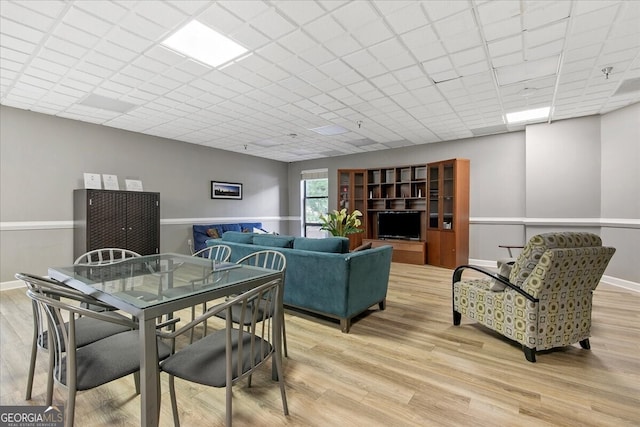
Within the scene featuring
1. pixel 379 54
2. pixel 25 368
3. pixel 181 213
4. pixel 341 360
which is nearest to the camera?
pixel 25 368

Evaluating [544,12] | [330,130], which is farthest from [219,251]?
[544,12]

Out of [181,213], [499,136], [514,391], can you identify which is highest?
[499,136]

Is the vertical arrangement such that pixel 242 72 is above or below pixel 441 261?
above

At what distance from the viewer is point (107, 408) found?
179cm

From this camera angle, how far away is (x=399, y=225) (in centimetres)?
685

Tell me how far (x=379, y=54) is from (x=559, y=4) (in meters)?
1.40

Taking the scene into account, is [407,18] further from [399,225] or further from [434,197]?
[399,225]

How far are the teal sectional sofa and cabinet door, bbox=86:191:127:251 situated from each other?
290 cm

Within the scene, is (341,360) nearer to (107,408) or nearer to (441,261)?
(107,408)

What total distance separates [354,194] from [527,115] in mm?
3816

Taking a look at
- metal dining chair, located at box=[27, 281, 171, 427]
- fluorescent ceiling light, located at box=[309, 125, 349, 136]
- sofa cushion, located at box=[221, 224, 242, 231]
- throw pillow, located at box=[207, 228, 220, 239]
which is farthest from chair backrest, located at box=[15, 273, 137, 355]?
sofa cushion, located at box=[221, 224, 242, 231]

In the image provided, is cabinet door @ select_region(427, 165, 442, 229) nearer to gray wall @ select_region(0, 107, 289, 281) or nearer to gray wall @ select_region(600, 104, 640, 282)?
gray wall @ select_region(600, 104, 640, 282)

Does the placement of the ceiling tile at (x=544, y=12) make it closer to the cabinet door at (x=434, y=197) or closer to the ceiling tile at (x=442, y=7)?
the ceiling tile at (x=442, y=7)

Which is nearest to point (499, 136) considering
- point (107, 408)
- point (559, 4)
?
point (559, 4)
